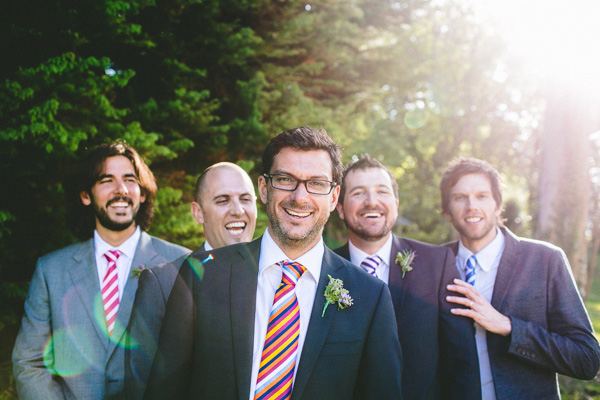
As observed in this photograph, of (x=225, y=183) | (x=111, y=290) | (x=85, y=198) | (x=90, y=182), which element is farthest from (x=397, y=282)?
(x=85, y=198)

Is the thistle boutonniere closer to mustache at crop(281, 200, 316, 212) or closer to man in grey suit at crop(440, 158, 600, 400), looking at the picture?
man in grey suit at crop(440, 158, 600, 400)

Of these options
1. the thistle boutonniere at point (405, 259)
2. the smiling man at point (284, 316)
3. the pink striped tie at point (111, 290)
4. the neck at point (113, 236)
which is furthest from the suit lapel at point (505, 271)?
the neck at point (113, 236)

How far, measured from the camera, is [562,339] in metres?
3.13

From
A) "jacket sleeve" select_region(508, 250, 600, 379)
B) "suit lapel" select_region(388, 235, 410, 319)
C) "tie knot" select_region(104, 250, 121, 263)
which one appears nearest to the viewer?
"jacket sleeve" select_region(508, 250, 600, 379)

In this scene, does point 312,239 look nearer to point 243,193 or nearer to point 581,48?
point 243,193

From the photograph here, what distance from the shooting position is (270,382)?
2.15 meters

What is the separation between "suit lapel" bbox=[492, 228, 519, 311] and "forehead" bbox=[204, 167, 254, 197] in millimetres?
2297

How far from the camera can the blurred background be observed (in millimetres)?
3947

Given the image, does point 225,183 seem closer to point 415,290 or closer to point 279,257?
point 279,257

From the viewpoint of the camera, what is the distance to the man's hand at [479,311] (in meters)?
3.06

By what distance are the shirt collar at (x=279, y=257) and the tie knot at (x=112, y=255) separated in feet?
5.40

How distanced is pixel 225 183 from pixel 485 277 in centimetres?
246

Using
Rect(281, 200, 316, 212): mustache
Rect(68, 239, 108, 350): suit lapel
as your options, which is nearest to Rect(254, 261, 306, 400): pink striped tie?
Rect(281, 200, 316, 212): mustache

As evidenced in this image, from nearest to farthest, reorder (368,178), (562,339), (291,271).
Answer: (291,271) → (562,339) → (368,178)
